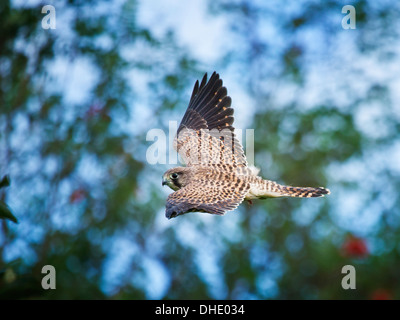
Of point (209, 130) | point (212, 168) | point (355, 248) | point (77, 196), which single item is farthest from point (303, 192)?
point (355, 248)

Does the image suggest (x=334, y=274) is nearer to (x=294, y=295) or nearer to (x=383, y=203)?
(x=294, y=295)

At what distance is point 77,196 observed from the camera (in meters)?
9.49

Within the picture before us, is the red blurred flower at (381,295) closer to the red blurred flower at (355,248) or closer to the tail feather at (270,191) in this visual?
the red blurred flower at (355,248)

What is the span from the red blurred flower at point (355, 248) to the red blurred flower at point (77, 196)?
200 inches

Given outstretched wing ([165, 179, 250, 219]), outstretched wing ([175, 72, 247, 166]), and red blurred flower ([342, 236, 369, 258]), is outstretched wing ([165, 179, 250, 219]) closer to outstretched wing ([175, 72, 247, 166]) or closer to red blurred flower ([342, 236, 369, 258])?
outstretched wing ([175, 72, 247, 166])

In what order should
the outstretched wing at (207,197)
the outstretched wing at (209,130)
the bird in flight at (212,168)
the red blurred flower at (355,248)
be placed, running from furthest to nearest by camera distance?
the red blurred flower at (355,248), the outstretched wing at (209,130), the bird in flight at (212,168), the outstretched wing at (207,197)

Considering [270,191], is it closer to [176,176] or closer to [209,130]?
[176,176]

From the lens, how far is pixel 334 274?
11.8 meters

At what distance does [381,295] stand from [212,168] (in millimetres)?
7155

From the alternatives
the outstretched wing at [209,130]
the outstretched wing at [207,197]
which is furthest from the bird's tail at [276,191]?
the outstretched wing at [209,130]

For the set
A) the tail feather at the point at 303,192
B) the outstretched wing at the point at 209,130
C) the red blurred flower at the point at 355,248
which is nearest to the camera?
the tail feather at the point at 303,192

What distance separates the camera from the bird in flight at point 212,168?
13.0 feet

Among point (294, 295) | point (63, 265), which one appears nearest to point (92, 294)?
point (63, 265)

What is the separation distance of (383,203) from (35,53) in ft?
24.6
